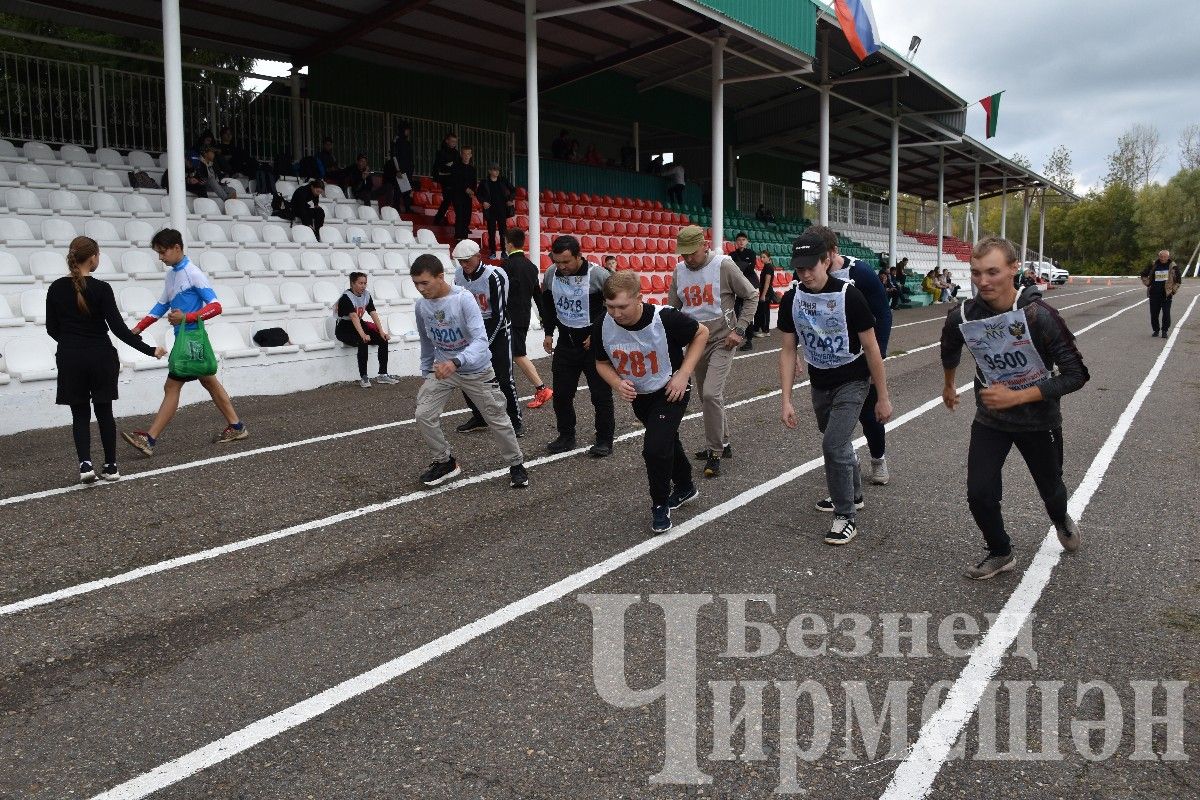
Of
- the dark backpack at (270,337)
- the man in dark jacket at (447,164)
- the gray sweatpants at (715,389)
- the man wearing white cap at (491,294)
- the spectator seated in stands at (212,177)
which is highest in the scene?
the man in dark jacket at (447,164)

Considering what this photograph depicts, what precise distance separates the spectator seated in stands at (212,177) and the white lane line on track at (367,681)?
11957mm

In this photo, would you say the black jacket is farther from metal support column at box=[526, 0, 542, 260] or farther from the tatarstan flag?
the tatarstan flag

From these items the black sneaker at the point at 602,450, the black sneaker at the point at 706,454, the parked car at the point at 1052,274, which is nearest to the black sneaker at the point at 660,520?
the black sneaker at the point at 706,454

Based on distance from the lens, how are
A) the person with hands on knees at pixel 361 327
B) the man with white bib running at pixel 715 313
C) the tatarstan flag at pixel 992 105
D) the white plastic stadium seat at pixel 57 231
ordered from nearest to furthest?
the man with white bib running at pixel 715 313
the white plastic stadium seat at pixel 57 231
the person with hands on knees at pixel 361 327
the tatarstan flag at pixel 992 105

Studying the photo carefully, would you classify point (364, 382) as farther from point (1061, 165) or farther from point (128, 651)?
point (1061, 165)

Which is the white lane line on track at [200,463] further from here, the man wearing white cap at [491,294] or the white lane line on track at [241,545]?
the white lane line on track at [241,545]

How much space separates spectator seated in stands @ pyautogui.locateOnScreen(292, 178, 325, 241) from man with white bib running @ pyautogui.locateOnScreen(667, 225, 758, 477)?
9.44m

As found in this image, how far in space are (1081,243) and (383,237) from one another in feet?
290

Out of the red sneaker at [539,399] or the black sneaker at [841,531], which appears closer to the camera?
the black sneaker at [841,531]

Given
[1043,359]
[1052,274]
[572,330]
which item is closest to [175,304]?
[572,330]

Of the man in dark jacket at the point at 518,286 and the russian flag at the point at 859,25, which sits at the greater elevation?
the russian flag at the point at 859,25

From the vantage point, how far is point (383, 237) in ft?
51.0

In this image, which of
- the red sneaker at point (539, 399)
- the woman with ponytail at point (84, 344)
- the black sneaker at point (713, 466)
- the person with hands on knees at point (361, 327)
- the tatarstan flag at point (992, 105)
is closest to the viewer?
the woman with ponytail at point (84, 344)

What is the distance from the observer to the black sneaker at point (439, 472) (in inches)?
261
